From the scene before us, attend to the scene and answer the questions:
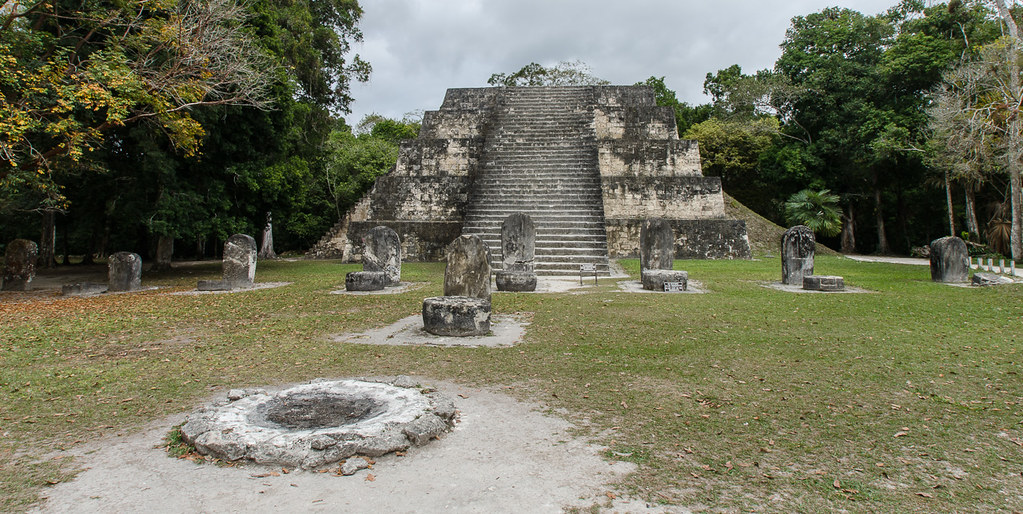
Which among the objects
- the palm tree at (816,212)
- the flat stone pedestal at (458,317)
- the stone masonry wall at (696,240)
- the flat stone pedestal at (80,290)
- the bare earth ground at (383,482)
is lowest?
the bare earth ground at (383,482)

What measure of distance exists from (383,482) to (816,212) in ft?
76.7

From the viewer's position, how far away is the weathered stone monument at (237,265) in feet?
39.3

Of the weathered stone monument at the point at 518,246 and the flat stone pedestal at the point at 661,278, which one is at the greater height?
the weathered stone monument at the point at 518,246

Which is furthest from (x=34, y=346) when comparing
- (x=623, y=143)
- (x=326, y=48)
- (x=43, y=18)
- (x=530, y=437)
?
(x=326, y=48)

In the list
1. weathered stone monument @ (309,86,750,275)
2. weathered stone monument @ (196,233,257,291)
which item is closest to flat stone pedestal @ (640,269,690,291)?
weathered stone monument @ (309,86,750,275)

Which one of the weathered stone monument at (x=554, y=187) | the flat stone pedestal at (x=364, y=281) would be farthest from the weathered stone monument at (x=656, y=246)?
the flat stone pedestal at (x=364, y=281)

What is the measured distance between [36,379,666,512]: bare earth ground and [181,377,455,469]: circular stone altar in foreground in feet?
0.32

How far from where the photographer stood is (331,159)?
2692 cm

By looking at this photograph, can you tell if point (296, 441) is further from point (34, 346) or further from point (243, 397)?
point (34, 346)

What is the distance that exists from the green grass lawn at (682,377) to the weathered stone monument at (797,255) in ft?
6.95

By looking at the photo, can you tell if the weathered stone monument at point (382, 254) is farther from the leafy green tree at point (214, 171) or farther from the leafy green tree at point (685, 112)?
the leafy green tree at point (685, 112)

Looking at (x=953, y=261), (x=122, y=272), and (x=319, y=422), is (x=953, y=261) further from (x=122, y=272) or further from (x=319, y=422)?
(x=122, y=272)

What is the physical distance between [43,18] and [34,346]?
799 cm

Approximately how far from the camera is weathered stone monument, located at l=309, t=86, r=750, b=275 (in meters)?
16.8
